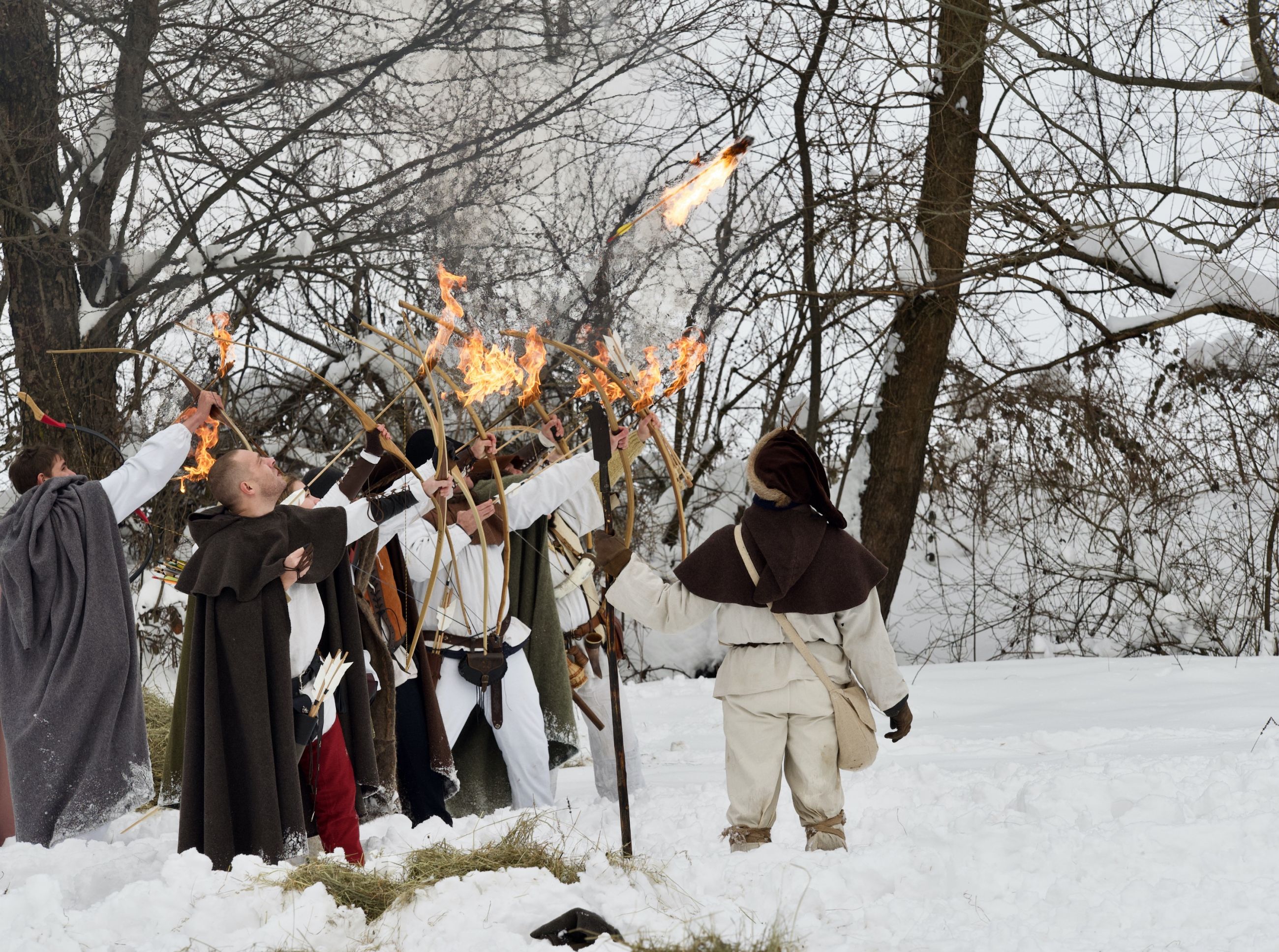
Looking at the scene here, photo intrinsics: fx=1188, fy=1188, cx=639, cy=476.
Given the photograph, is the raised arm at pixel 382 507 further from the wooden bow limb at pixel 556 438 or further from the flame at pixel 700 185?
the flame at pixel 700 185

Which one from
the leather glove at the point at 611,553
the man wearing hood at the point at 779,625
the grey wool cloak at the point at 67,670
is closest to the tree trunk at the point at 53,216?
the grey wool cloak at the point at 67,670

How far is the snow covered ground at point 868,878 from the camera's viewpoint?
326cm

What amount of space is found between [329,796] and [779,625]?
1741mm

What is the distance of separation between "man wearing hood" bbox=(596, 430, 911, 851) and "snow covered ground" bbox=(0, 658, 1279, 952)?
266 millimetres

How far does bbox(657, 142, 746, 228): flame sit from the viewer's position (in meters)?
6.00

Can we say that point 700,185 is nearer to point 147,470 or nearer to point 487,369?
point 487,369

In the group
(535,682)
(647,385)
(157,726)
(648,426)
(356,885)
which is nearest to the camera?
(356,885)

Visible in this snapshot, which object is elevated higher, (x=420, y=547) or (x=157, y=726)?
(x=420, y=547)

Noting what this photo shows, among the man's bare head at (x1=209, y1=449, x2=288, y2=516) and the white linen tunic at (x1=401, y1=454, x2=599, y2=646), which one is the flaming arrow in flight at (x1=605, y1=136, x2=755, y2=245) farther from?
the man's bare head at (x1=209, y1=449, x2=288, y2=516)

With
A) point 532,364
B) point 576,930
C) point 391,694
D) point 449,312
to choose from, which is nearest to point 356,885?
point 576,930

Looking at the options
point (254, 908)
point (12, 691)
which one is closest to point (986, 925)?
point (254, 908)

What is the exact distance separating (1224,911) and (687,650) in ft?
25.8

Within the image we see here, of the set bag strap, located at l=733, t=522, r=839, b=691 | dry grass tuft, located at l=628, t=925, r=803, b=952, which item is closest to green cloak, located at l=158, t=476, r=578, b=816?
bag strap, located at l=733, t=522, r=839, b=691

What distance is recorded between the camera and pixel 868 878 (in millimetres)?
3605
